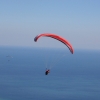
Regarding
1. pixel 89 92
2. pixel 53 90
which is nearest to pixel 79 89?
pixel 89 92

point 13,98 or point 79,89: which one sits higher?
point 79,89

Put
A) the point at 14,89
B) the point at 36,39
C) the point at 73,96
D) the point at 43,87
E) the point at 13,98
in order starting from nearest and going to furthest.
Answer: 1. the point at 36,39
2. the point at 13,98
3. the point at 73,96
4. the point at 14,89
5. the point at 43,87

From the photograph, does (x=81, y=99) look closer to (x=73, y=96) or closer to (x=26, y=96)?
(x=73, y=96)

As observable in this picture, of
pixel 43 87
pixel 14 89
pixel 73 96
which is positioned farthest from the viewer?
pixel 43 87

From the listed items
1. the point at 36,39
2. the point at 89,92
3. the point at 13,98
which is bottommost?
the point at 36,39

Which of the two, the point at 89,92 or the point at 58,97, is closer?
the point at 58,97

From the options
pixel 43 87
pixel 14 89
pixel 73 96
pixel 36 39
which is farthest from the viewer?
pixel 43 87

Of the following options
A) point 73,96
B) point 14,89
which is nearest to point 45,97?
point 73,96

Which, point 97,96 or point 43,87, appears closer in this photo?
point 97,96

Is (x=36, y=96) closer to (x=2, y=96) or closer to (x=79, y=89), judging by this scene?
(x=2, y=96)
